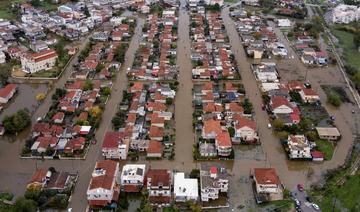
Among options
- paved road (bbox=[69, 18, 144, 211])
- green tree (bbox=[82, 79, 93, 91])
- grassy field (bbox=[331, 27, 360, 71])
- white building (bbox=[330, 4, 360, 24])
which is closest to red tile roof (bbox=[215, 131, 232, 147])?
paved road (bbox=[69, 18, 144, 211])

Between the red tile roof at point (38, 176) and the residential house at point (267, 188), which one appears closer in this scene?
the residential house at point (267, 188)

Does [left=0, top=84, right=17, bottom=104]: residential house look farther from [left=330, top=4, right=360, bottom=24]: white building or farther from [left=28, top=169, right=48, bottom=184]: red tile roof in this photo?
[left=330, top=4, right=360, bottom=24]: white building

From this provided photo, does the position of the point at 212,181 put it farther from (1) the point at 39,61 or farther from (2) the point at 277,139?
(1) the point at 39,61

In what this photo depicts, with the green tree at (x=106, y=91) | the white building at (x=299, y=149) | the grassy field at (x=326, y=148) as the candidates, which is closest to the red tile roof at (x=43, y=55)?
the green tree at (x=106, y=91)

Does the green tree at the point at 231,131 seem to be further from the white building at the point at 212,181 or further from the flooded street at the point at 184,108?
the white building at the point at 212,181

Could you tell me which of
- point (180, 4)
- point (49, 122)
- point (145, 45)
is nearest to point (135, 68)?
point (145, 45)

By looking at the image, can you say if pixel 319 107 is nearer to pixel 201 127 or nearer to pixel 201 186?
pixel 201 127
